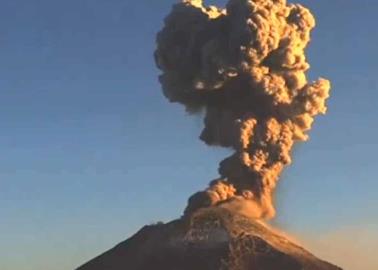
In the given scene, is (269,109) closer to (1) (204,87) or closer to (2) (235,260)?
(1) (204,87)

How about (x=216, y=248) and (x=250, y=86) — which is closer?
(x=250, y=86)

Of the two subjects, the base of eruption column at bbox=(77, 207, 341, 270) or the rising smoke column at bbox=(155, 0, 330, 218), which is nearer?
the rising smoke column at bbox=(155, 0, 330, 218)

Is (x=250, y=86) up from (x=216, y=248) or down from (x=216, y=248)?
up

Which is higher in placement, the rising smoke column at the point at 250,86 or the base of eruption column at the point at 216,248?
the rising smoke column at the point at 250,86

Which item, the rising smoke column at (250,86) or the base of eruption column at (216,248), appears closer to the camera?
the rising smoke column at (250,86)

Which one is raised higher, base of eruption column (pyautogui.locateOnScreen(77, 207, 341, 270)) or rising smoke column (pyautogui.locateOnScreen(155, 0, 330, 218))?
rising smoke column (pyautogui.locateOnScreen(155, 0, 330, 218))

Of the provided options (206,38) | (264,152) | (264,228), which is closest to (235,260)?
(264,228)
